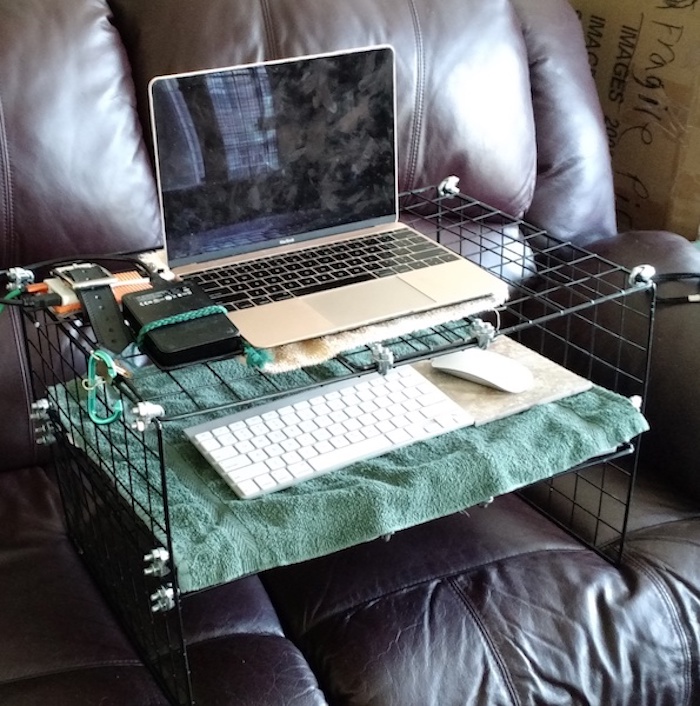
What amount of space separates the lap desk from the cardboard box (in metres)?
0.70

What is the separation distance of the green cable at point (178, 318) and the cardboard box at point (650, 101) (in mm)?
1110

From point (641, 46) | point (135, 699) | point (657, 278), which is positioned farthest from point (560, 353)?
point (135, 699)

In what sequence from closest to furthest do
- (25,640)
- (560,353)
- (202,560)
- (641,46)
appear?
(202,560) → (25,640) → (560,353) → (641,46)

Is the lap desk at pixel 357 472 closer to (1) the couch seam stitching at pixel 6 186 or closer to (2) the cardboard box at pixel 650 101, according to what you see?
(1) the couch seam stitching at pixel 6 186

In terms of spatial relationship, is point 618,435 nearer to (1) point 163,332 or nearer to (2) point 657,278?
(2) point 657,278

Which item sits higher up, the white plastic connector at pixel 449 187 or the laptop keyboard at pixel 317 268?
the white plastic connector at pixel 449 187

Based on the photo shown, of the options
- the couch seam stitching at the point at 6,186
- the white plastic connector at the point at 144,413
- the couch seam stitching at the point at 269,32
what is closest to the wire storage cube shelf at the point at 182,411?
the white plastic connector at the point at 144,413

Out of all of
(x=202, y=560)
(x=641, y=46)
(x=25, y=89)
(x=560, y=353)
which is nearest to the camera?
(x=202, y=560)

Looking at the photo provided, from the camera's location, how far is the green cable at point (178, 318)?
942 millimetres

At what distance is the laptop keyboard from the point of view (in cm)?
110

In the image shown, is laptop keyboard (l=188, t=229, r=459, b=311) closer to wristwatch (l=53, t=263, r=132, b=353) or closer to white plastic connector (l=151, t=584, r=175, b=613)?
wristwatch (l=53, t=263, r=132, b=353)

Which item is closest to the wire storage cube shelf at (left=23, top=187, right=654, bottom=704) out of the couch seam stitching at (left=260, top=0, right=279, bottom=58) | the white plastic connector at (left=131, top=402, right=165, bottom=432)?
the white plastic connector at (left=131, top=402, right=165, bottom=432)

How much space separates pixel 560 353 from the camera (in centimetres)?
152

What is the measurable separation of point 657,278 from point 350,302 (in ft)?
1.72
